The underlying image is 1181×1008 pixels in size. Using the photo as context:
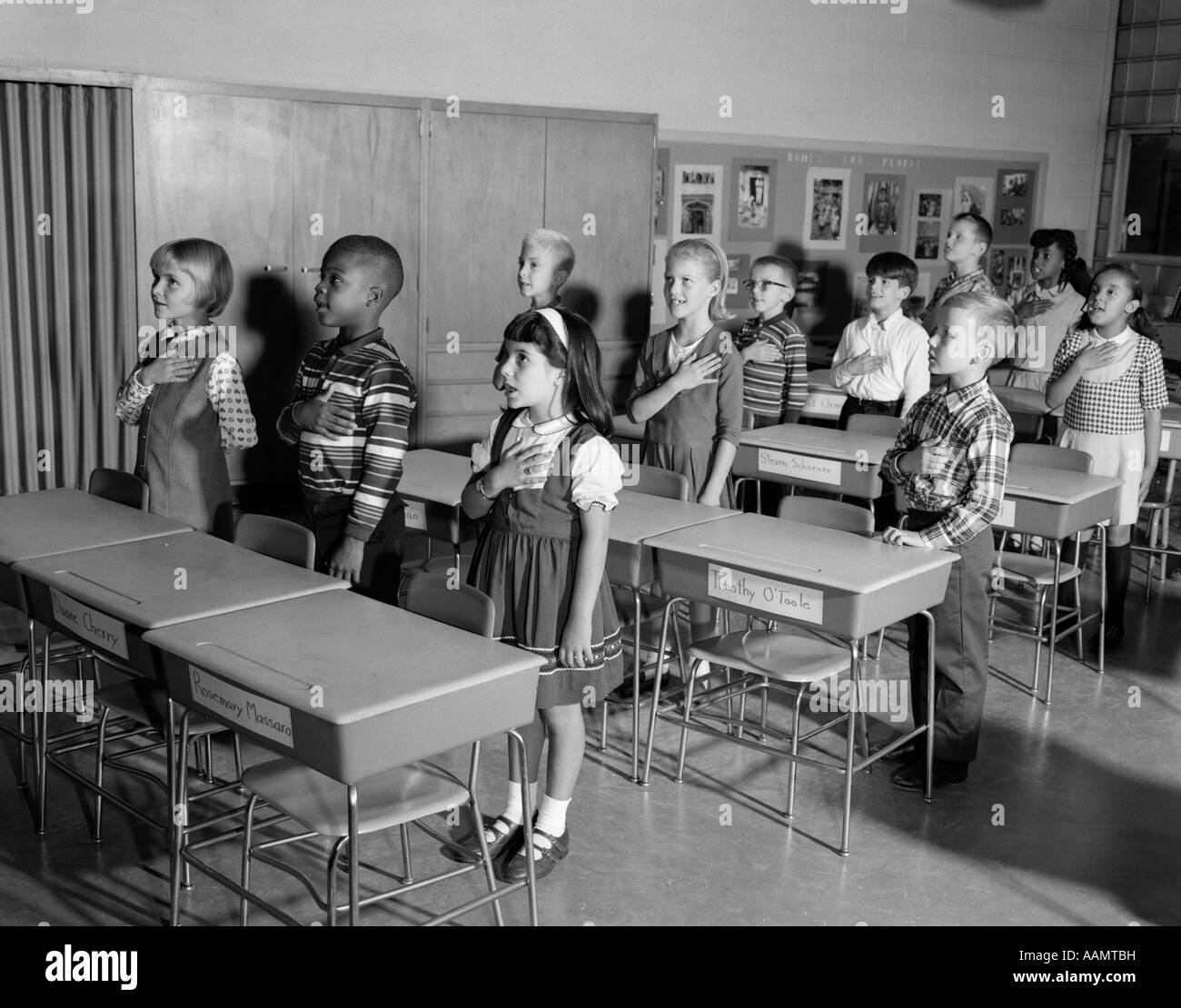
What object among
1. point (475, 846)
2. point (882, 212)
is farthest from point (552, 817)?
point (882, 212)

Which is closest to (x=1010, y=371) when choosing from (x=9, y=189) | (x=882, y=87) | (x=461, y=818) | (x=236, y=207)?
(x=882, y=87)

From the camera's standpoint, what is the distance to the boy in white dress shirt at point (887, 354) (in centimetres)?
514

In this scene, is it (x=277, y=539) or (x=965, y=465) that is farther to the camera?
(x=965, y=465)

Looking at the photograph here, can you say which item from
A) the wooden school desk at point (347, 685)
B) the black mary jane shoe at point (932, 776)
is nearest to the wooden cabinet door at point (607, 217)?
the black mary jane shoe at point (932, 776)

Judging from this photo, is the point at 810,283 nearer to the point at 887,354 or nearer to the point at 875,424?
the point at 887,354

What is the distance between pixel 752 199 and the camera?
701 cm

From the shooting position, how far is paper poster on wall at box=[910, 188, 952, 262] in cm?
772

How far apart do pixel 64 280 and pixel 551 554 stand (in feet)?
10.5

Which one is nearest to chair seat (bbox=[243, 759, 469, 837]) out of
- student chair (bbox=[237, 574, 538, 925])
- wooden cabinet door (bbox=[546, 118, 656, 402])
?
student chair (bbox=[237, 574, 538, 925])

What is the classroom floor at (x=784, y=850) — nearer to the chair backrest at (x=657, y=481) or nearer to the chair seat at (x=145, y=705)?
the chair seat at (x=145, y=705)

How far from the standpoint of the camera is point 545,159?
6188 mm

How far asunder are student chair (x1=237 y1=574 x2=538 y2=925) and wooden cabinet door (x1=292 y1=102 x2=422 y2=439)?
326 cm

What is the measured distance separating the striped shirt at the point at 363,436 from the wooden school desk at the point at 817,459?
5.64ft
